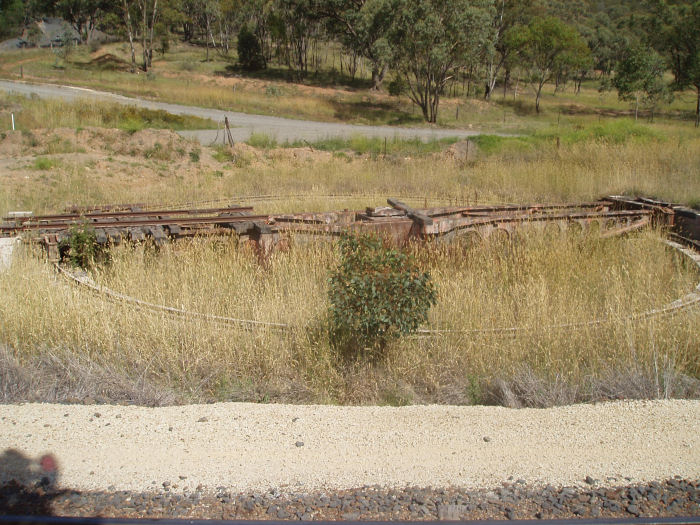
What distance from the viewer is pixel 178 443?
4.52 m

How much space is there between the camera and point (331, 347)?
20.0 ft

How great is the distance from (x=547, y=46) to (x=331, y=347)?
4972 centimetres

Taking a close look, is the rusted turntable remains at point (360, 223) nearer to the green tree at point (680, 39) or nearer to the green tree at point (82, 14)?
the green tree at point (680, 39)

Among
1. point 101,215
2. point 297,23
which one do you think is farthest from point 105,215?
point 297,23

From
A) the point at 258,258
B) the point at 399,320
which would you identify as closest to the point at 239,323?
the point at 399,320

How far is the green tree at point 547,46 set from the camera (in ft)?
161

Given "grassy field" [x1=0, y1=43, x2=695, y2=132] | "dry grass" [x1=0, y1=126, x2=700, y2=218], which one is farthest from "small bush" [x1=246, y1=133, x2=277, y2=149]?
"grassy field" [x1=0, y1=43, x2=695, y2=132]

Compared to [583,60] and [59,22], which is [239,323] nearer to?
[583,60]

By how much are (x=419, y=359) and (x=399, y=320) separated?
1.61 feet

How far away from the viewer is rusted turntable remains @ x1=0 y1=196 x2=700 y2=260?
9.12m

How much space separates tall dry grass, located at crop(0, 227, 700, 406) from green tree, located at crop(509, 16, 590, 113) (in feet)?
149

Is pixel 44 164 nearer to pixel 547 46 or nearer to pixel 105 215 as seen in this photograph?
pixel 105 215

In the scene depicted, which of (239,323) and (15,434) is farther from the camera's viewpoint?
(239,323)

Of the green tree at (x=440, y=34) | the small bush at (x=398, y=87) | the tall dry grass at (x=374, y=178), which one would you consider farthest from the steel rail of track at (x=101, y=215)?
the small bush at (x=398, y=87)
